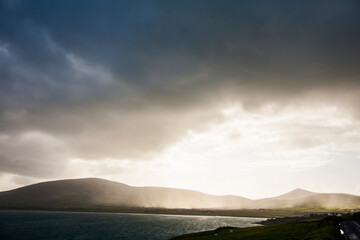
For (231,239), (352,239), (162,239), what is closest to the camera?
(352,239)

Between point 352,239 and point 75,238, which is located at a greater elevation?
point 352,239

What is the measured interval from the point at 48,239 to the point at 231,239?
277 ft

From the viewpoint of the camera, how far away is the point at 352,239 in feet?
162

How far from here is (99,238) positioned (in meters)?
106

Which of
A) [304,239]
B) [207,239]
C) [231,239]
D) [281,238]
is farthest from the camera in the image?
[207,239]

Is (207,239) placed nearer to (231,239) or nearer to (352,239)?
(231,239)

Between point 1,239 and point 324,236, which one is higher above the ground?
point 324,236

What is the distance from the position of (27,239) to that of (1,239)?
10751mm

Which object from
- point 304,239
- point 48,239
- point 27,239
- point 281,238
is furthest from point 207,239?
point 27,239

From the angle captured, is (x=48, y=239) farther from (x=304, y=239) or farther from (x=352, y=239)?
(x=352, y=239)

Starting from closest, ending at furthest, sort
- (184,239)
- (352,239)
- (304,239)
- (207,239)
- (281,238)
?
(352,239)
(304,239)
(281,238)
(207,239)
(184,239)

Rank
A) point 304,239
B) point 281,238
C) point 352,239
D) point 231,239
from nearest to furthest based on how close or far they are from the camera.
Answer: point 352,239 → point 304,239 → point 281,238 → point 231,239

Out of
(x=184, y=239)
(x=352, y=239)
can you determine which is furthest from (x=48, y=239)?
(x=352, y=239)

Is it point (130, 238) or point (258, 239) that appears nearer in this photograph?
point (258, 239)
